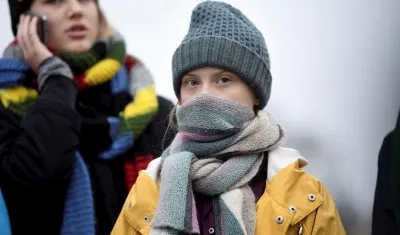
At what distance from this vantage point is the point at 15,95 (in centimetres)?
172

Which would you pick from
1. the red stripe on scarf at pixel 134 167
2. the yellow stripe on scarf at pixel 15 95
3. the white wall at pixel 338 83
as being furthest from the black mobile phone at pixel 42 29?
the white wall at pixel 338 83

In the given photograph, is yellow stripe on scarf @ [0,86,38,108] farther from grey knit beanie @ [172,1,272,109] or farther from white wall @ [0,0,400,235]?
white wall @ [0,0,400,235]

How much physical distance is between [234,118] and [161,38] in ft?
3.35

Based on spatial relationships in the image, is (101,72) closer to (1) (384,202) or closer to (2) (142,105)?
(2) (142,105)

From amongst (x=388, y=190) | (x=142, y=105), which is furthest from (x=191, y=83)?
(x=388, y=190)

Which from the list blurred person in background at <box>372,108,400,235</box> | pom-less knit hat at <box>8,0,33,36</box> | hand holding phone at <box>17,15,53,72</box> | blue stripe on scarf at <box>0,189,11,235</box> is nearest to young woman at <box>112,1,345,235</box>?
blurred person in background at <box>372,108,400,235</box>

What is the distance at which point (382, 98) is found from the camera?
1.89m

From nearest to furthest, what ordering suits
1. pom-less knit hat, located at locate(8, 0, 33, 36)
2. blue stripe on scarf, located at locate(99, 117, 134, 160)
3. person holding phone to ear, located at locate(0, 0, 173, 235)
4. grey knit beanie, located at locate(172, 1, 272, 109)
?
grey knit beanie, located at locate(172, 1, 272, 109) → person holding phone to ear, located at locate(0, 0, 173, 235) → blue stripe on scarf, located at locate(99, 117, 134, 160) → pom-less knit hat, located at locate(8, 0, 33, 36)

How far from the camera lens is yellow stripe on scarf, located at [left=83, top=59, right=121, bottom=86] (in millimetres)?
1775

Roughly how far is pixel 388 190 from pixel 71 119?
0.82 m

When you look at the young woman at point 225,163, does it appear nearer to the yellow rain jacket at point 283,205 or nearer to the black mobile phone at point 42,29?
the yellow rain jacket at point 283,205

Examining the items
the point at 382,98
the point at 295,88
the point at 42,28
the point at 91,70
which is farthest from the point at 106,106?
the point at 382,98

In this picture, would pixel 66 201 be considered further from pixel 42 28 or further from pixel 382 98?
pixel 382 98

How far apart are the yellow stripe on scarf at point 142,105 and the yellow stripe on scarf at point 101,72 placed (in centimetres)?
10
